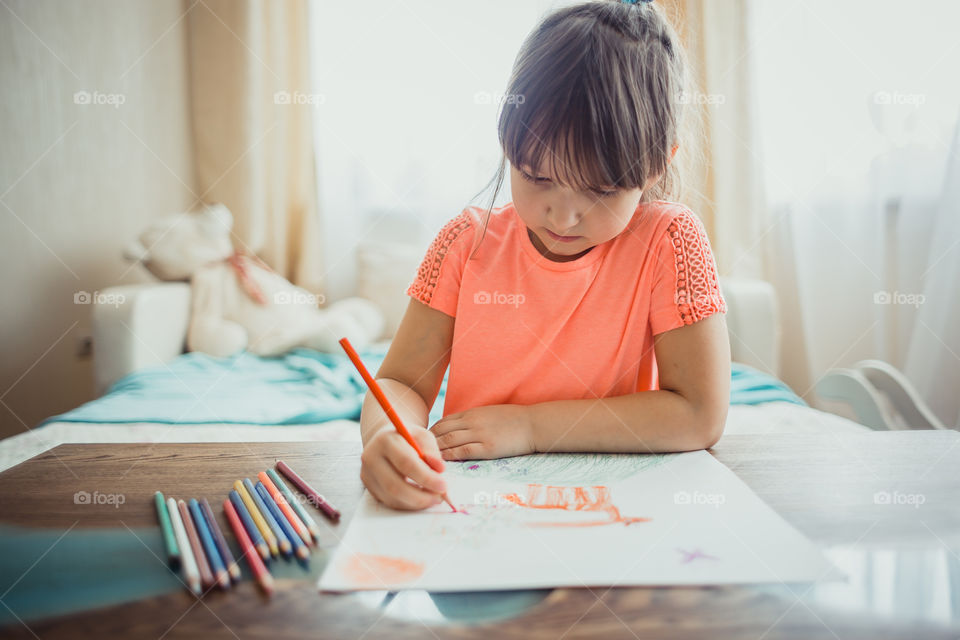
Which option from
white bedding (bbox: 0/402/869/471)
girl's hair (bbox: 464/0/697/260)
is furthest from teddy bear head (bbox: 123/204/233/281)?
girl's hair (bbox: 464/0/697/260)

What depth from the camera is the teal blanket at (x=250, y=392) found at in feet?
4.60

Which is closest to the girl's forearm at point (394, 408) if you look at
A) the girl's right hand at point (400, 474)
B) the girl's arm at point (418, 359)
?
the girl's arm at point (418, 359)

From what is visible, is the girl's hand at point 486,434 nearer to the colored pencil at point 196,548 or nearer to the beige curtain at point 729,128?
the colored pencil at point 196,548

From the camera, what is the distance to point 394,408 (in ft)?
2.17

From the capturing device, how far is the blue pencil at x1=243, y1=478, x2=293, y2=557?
0.41m

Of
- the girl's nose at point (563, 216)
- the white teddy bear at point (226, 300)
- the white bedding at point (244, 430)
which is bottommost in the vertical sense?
the white bedding at point (244, 430)

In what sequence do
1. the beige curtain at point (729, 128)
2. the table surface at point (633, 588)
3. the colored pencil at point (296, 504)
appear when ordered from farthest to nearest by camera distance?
the beige curtain at point (729, 128), the colored pencil at point (296, 504), the table surface at point (633, 588)

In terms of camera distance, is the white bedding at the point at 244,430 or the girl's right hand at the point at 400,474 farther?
the white bedding at the point at 244,430

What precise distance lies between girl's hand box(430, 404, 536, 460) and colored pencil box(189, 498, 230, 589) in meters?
0.22

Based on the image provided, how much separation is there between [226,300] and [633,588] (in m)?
1.96

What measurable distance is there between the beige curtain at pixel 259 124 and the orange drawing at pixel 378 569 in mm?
2294

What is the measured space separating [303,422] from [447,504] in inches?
39.5

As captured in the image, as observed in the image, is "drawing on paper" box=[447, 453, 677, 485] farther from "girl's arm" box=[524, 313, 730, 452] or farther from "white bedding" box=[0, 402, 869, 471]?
Result: "white bedding" box=[0, 402, 869, 471]

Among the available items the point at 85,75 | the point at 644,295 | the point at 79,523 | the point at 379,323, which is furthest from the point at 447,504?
the point at 85,75
